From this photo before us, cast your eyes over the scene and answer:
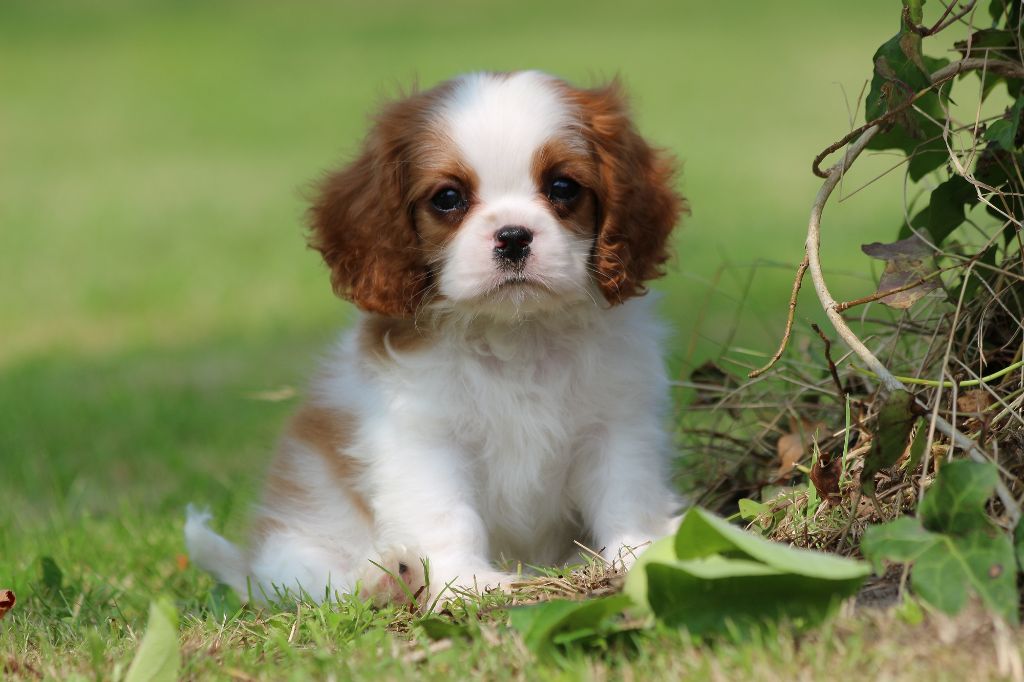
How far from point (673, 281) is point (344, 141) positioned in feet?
26.5

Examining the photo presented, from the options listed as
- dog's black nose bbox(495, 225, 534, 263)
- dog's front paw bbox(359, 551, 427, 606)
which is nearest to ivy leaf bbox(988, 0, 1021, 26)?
dog's black nose bbox(495, 225, 534, 263)

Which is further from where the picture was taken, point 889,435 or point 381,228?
point 381,228

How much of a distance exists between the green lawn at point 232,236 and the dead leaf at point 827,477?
0.86m

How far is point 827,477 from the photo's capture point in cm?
339

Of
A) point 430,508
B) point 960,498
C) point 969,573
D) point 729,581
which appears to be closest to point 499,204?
point 430,508

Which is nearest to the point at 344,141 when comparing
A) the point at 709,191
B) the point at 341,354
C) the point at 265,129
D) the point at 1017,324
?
the point at 265,129

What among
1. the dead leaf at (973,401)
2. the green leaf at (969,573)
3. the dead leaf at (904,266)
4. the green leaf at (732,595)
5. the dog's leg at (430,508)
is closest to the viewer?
the green leaf at (969,573)

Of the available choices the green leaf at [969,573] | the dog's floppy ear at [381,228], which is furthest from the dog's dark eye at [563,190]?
the green leaf at [969,573]

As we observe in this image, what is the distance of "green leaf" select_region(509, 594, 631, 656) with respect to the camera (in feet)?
8.79

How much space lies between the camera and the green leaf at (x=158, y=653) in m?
2.70

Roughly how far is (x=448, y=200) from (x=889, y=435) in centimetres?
135

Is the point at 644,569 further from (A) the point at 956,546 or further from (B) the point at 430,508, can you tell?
(B) the point at 430,508

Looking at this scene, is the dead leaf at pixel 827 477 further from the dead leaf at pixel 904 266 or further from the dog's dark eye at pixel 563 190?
the dog's dark eye at pixel 563 190

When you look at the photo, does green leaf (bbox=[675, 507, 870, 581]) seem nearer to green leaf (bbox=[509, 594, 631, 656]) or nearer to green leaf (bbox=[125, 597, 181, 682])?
green leaf (bbox=[509, 594, 631, 656])
